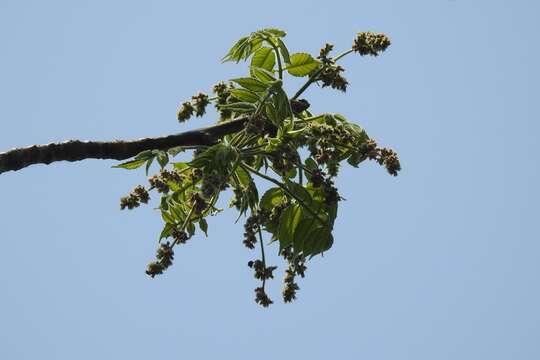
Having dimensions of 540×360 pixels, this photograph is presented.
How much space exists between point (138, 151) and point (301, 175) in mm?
1205

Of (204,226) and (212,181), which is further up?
(204,226)

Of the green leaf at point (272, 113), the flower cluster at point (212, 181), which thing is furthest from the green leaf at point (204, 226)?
the green leaf at point (272, 113)

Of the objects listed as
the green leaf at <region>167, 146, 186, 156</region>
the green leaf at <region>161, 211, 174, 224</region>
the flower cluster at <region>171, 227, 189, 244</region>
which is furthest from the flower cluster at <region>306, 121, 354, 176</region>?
the green leaf at <region>161, 211, 174, 224</region>

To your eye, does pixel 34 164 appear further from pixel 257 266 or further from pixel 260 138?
pixel 257 266

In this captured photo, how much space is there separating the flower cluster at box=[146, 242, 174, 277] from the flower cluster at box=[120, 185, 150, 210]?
29cm

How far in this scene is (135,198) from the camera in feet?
13.3

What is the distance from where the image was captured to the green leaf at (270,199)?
4.70 metres

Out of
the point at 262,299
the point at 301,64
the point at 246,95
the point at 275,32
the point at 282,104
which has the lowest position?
the point at 262,299

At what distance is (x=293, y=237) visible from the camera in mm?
4594

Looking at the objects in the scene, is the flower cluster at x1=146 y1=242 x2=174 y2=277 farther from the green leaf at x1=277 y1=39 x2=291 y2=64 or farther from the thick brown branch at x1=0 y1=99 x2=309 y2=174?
the green leaf at x1=277 y1=39 x2=291 y2=64

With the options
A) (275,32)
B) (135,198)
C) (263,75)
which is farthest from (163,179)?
(275,32)

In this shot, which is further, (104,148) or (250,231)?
(250,231)

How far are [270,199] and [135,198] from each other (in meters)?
1.04

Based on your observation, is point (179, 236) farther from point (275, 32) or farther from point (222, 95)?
point (275, 32)
